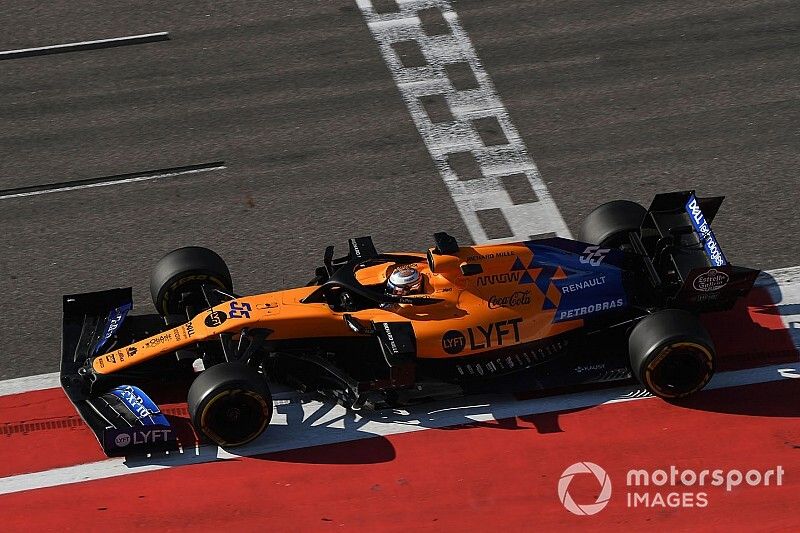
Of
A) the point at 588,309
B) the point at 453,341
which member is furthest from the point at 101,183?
the point at 588,309

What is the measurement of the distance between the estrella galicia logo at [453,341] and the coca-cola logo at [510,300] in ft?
1.41

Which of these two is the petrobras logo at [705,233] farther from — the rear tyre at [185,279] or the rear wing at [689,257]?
the rear tyre at [185,279]

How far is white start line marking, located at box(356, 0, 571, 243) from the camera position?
1559cm

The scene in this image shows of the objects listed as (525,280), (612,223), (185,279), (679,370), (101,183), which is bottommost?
(679,370)

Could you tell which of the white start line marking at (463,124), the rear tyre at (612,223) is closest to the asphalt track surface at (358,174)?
the white start line marking at (463,124)

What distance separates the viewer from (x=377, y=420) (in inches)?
486

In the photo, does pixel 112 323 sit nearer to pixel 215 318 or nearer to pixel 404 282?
pixel 215 318

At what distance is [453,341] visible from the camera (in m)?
12.1

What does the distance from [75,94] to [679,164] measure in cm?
840

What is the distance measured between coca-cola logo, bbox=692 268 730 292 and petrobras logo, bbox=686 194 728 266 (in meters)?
0.25

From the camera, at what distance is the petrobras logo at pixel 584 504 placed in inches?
447

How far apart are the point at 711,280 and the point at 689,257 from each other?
24.4 inches
